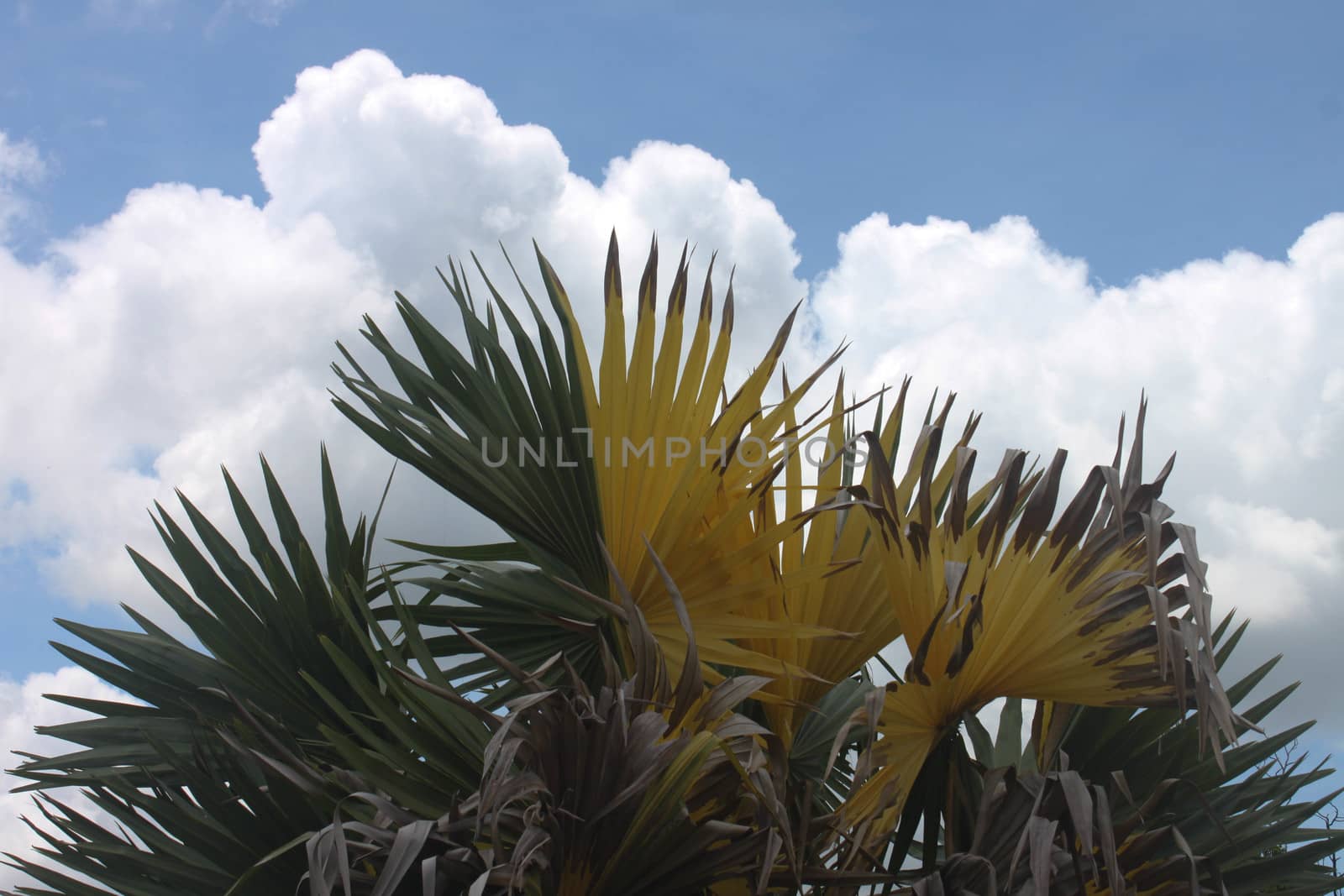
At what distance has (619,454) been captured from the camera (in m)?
2.98

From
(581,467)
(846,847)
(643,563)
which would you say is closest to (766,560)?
(643,563)

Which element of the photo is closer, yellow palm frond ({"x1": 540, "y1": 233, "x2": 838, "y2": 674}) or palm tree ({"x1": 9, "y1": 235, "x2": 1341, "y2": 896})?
palm tree ({"x1": 9, "y1": 235, "x2": 1341, "y2": 896})

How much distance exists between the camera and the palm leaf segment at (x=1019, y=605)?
259 centimetres

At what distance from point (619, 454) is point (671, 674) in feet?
1.93

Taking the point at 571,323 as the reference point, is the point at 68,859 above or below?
below

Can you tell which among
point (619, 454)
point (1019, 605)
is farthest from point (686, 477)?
point (1019, 605)

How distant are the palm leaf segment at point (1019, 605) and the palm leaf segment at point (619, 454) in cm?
28

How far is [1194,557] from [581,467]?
1.47m

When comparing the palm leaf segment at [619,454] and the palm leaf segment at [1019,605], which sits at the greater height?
the palm leaf segment at [619,454]

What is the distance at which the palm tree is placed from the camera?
2225 millimetres

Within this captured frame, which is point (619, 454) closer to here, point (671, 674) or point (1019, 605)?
point (671, 674)

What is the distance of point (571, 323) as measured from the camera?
3.12 metres

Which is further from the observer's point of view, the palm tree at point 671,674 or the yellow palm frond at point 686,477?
the yellow palm frond at point 686,477

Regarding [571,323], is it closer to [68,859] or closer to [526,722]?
[526,722]
